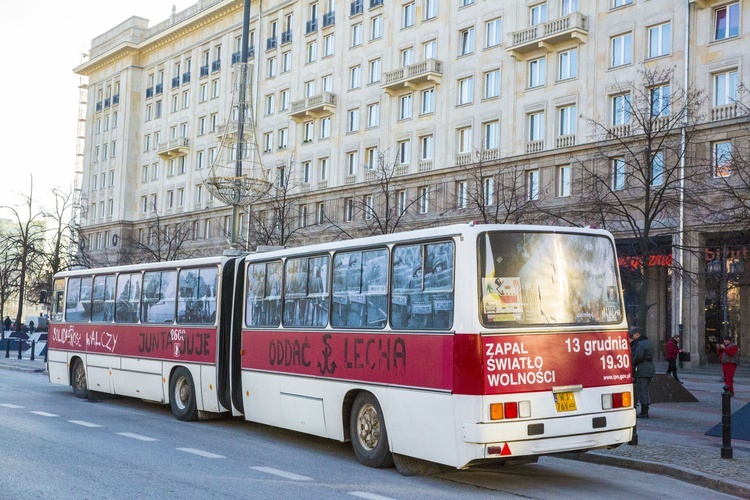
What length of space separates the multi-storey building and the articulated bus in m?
9.30

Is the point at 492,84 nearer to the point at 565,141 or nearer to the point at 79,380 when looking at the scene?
the point at 565,141

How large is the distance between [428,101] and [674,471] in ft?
130

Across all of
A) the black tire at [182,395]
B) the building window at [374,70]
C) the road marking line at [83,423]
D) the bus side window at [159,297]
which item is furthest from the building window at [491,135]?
the road marking line at [83,423]

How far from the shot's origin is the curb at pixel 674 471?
9.73m

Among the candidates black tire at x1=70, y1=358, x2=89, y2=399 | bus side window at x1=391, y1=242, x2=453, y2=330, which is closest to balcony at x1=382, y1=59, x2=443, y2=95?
black tire at x1=70, y1=358, x2=89, y2=399

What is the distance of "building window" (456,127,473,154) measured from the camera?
Result: 46156 mm

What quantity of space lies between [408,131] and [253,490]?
136 ft

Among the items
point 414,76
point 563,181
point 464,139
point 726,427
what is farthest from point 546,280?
point 414,76

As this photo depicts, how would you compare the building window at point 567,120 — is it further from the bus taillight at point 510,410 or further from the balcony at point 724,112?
the bus taillight at point 510,410

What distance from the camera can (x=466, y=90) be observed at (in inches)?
1842

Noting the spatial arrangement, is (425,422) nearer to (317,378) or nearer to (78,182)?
(317,378)

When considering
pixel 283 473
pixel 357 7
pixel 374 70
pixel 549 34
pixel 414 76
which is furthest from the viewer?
pixel 357 7

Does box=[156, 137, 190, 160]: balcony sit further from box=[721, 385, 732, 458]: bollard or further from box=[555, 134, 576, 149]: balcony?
box=[721, 385, 732, 458]: bollard

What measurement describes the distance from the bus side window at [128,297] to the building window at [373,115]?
34.7 metres
